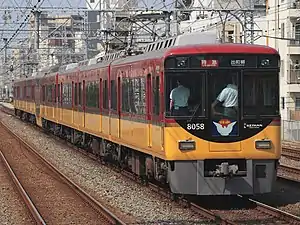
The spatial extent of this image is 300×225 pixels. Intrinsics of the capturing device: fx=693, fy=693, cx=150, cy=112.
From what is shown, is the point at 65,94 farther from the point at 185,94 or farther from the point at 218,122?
the point at 218,122

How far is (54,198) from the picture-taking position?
1283 centimetres

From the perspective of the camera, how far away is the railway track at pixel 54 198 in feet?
34.6

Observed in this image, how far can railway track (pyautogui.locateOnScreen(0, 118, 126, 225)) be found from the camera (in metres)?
10.6

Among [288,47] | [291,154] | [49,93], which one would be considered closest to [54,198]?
[291,154]

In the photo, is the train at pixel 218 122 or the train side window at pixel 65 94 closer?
the train at pixel 218 122

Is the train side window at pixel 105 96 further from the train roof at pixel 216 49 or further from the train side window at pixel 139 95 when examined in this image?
the train roof at pixel 216 49

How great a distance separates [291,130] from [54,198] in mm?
17912

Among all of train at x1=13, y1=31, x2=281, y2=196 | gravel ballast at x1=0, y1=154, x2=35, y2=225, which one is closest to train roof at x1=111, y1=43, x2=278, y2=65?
train at x1=13, y1=31, x2=281, y2=196

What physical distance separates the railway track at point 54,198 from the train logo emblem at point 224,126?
209 cm

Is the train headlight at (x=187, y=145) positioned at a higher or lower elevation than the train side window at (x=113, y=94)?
lower

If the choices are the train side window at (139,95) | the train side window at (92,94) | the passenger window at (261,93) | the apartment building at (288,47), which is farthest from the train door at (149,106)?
the apartment building at (288,47)

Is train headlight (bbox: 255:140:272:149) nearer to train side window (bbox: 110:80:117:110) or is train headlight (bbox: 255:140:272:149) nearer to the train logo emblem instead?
the train logo emblem

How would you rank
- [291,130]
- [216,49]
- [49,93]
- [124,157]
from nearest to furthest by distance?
[216,49] < [124,157] < [291,130] < [49,93]

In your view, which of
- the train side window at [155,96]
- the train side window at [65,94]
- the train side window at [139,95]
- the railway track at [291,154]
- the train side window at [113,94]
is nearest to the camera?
the train side window at [155,96]
